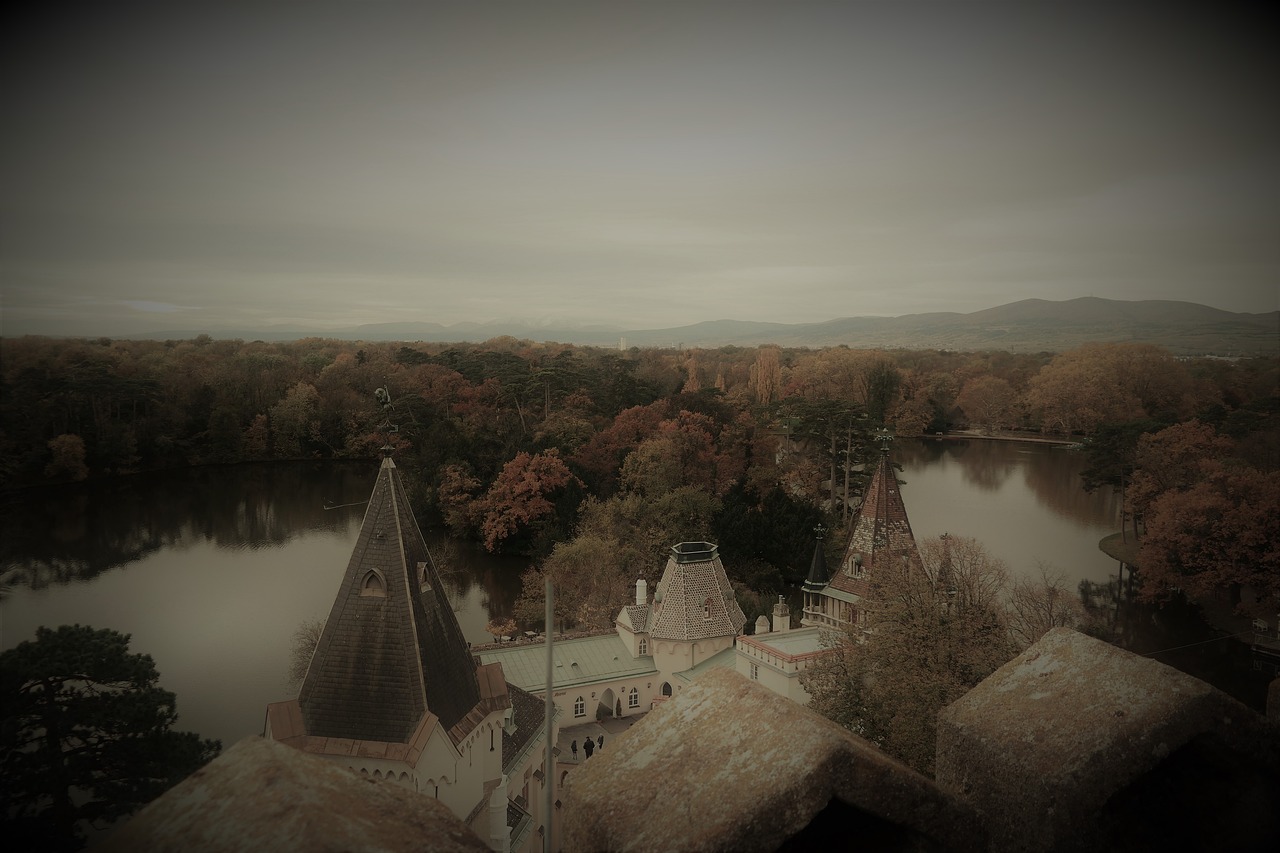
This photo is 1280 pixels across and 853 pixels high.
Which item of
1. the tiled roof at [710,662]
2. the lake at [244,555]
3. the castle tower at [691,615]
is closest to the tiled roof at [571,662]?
the castle tower at [691,615]

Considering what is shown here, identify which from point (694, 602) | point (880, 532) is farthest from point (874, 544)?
point (694, 602)

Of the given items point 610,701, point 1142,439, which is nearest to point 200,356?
point 610,701

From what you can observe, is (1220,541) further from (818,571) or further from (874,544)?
(818,571)

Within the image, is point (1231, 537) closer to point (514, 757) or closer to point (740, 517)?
point (740, 517)

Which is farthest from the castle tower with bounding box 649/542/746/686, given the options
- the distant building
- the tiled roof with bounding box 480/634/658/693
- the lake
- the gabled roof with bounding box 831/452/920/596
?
the distant building

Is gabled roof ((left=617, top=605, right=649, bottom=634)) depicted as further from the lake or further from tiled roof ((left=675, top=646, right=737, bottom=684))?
the lake
